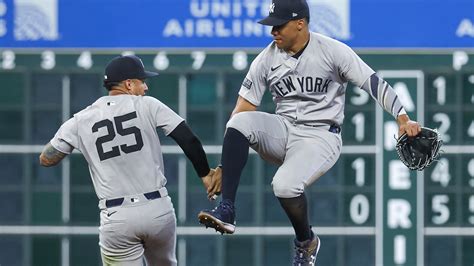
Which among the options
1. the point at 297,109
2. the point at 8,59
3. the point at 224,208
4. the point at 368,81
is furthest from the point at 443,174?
the point at 224,208

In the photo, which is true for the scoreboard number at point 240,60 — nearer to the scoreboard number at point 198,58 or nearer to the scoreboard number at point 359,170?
the scoreboard number at point 198,58

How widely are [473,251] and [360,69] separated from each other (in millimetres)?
4506

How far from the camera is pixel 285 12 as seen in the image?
9531mm

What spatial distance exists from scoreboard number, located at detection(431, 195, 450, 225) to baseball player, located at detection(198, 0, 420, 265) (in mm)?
3972

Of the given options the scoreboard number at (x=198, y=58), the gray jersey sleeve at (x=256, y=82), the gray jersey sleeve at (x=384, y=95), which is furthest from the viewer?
the scoreboard number at (x=198, y=58)

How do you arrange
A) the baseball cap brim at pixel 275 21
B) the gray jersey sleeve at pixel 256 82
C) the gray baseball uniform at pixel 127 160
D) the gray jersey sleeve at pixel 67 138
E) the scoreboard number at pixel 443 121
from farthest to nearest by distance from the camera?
the scoreboard number at pixel 443 121, the gray jersey sleeve at pixel 67 138, the gray baseball uniform at pixel 127 160, the gray jersey sleeve at pixel 256 82, the baseball cap brim at pixel 275 21

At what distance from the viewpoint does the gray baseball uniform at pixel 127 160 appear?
981 centimetres

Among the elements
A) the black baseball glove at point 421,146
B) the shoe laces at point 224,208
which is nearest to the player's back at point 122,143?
the shoe laces at point 224,208

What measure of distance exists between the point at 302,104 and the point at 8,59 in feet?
15.5

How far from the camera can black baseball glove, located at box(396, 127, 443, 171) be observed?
9477 mm

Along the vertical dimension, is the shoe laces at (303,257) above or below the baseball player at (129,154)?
below

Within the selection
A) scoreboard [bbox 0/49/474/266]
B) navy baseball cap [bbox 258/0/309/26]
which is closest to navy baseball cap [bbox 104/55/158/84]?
navy baseball cap [bbox 258/0/309/26]

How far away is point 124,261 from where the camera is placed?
1001 centimetres

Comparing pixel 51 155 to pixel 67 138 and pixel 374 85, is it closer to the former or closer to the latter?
pixel 67 138
